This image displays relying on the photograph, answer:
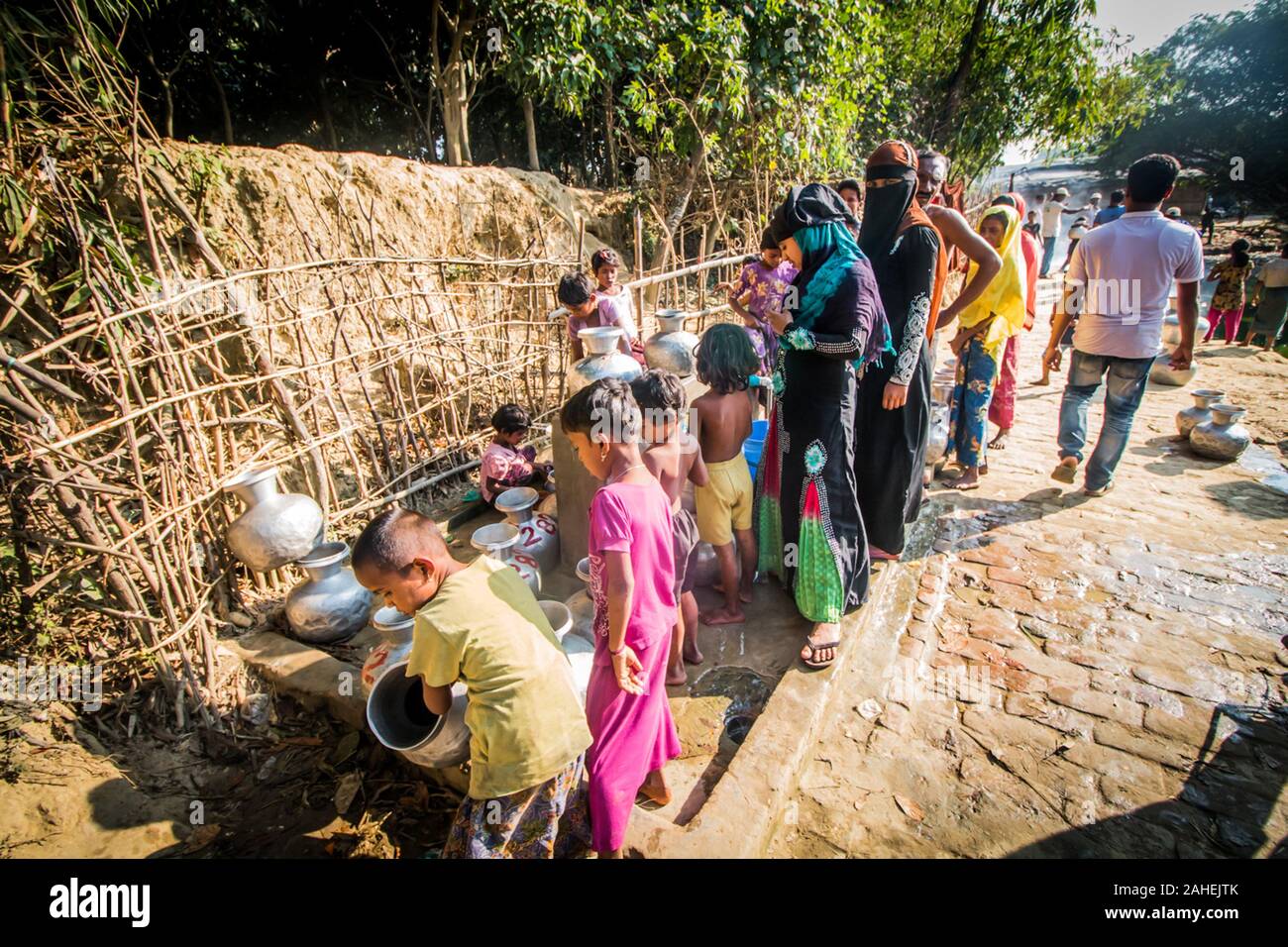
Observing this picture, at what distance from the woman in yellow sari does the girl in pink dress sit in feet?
11.1

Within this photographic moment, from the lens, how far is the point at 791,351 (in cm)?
292

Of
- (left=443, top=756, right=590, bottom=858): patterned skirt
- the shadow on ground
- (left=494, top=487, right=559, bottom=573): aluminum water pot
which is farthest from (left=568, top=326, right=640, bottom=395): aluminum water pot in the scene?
the shadow on ground

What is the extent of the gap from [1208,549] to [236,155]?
10.1 m

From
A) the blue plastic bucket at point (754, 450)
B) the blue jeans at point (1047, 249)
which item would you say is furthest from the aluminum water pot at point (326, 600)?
the blue jeans at point (1047, 249)

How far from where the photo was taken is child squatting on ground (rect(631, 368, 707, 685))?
7.92ft

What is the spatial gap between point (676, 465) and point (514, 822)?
4.69 feet

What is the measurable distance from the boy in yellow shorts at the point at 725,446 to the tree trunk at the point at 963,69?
1814 centimetres

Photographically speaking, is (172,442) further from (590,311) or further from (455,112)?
(455,112)

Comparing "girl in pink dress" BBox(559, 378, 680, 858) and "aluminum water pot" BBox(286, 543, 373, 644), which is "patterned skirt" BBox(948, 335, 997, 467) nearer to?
"girl in pink dress" BBox(559, 378, 680, 858)

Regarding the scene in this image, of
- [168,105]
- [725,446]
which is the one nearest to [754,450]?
[725,446]

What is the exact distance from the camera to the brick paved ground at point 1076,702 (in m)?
2.19

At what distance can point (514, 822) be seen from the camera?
1846 millimetres

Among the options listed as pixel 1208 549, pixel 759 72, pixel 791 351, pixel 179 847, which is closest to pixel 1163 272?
pixel 1208 549
